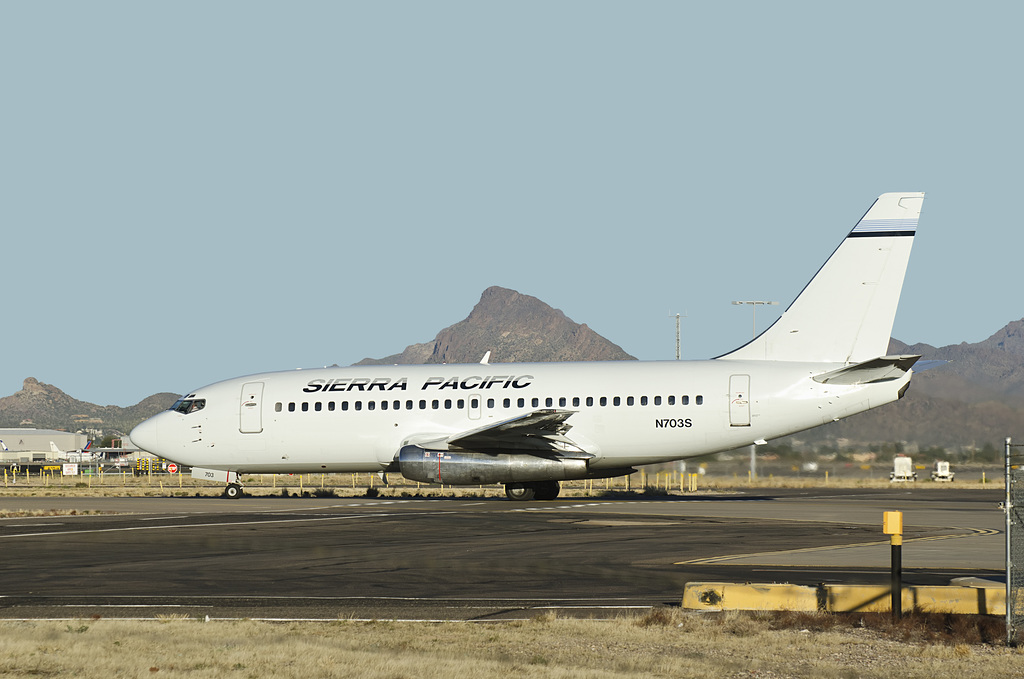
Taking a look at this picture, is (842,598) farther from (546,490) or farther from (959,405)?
(959,405)

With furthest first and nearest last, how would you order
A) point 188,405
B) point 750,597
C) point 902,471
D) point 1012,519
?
point 902,471 → point 188,405 → point 750,597 → point 1012,519

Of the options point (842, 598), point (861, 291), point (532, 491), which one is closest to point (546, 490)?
point (532, 491)

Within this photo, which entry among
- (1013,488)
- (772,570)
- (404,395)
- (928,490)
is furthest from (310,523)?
(928,490)

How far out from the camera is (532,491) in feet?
121

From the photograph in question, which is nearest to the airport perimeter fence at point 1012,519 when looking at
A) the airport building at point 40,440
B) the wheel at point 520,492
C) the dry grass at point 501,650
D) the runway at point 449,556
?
the dry grass at point 501,650

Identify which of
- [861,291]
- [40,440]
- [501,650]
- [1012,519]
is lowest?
[40,440]

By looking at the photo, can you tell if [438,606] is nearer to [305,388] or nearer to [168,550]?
[168,550]

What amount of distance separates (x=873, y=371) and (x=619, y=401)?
282 inches

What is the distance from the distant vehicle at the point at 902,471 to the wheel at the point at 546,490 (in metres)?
13.4

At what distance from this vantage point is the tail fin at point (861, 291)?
1307 inches

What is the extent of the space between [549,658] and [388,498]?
29.6m

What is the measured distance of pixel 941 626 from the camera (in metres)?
10.6

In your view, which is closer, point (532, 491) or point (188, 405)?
point (532, 491)

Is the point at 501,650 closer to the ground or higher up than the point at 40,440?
higher up
